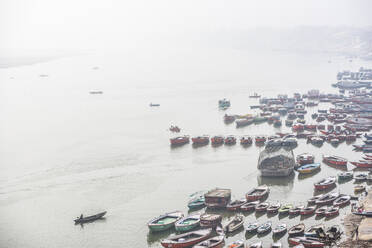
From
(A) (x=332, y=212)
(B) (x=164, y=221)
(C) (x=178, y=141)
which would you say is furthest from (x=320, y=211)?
(C) (x=178, y=141)

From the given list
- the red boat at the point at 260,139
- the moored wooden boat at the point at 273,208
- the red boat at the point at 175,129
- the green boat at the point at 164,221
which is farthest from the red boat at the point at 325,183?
the red boat at the point at 175,129

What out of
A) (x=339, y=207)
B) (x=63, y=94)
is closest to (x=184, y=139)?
(x=339, y=207)

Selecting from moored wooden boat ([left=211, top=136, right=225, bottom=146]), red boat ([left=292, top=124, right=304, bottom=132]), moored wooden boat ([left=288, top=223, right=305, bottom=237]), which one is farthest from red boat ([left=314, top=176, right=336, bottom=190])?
red boat ([left=292, top=124, right=304, bottom=132])

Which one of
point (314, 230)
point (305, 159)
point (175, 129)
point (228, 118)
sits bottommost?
point (314, 230)

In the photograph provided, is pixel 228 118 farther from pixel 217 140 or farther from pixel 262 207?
pixel 262 207

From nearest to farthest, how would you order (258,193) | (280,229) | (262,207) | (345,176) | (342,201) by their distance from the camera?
(280,229), (262,207), (342,201), (258,193), (345,176)

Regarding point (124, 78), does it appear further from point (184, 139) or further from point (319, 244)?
point (319, 244)

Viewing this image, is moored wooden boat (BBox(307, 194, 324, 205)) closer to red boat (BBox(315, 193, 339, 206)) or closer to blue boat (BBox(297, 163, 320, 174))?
red boat (BBox(315, 193, 339, 206))
